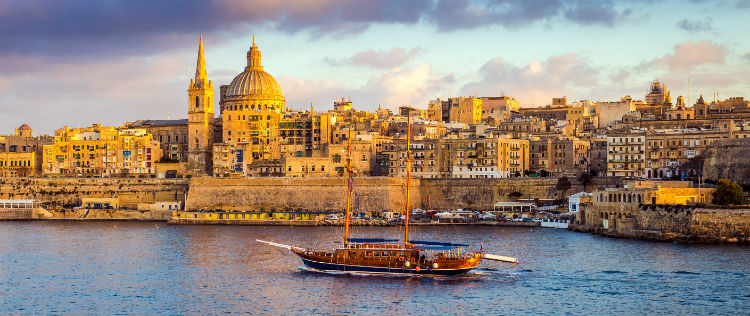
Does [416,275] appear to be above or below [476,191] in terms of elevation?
below

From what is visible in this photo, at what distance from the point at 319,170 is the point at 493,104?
1501 inches

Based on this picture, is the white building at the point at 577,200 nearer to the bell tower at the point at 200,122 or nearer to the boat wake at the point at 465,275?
the boat wake at the point at 465,275

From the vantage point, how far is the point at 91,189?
290ft

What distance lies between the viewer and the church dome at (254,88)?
101m

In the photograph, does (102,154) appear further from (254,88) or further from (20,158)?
(254,88)

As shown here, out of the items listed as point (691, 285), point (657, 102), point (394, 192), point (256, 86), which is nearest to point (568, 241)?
point (691, 285)

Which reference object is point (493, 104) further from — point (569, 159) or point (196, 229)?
point (196, 229)

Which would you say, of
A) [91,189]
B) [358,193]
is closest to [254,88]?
[91,189]

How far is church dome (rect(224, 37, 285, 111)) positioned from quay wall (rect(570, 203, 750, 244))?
46.7 meters

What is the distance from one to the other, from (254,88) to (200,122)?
21.2 ft

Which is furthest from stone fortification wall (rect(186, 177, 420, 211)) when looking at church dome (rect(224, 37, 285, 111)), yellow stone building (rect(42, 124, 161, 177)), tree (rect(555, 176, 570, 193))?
church dome (rect(224, 37, 285, 111))

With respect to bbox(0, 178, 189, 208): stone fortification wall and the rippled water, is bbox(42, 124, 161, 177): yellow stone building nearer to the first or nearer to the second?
bbox(0, 178, 189, 208): stone fortification wall

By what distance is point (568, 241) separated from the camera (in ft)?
185

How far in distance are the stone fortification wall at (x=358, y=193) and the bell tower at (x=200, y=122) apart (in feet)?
49.3
